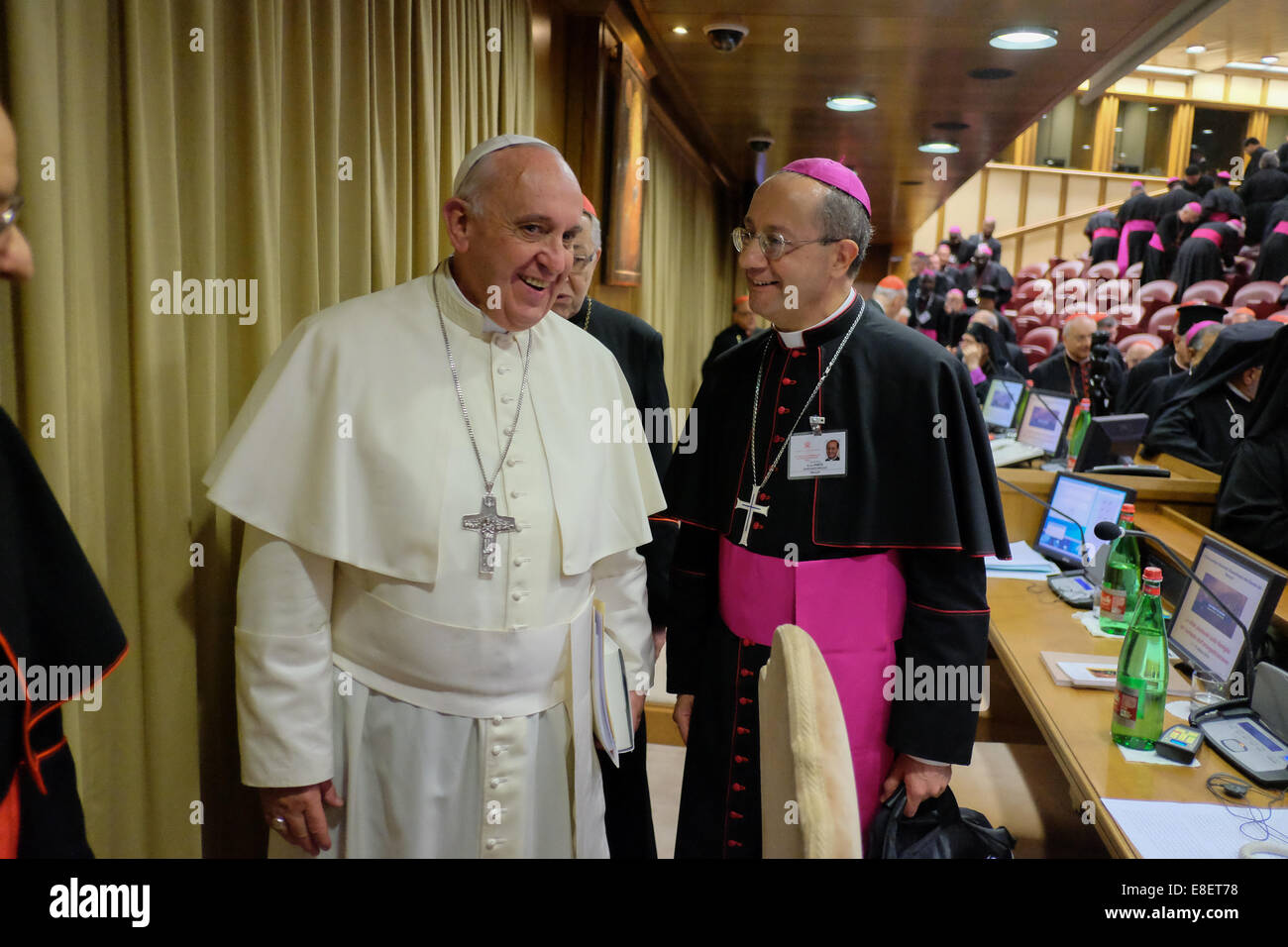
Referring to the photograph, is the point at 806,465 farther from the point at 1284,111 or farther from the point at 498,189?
the point at 1284,111

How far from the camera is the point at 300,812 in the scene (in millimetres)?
1799

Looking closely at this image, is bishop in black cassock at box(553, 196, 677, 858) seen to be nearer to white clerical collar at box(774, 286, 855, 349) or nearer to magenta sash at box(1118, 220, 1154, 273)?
white clerical collar at box(774, 286, 855, 349)

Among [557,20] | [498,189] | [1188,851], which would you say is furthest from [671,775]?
[557,20]

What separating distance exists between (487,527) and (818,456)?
774 millimetres

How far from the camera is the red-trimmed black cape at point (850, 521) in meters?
2.05

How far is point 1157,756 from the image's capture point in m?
2.06

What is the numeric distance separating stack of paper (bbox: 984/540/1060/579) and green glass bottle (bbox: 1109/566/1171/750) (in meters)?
1.33

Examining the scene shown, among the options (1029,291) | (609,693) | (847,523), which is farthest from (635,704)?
(1029,291)

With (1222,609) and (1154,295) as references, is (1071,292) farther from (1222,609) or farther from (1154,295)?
(1222,609)

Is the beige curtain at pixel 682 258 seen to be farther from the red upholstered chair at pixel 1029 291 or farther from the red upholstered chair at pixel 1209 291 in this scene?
the red upholstered chair at pixel 1029 291

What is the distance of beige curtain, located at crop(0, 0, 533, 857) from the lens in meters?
1.53

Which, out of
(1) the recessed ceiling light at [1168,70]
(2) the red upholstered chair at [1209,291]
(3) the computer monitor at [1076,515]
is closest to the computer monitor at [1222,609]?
(3) the computer monitor at [1076,515]

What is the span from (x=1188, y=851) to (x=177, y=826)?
1915 millimetres

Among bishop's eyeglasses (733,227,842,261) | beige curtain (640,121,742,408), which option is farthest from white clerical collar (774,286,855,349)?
beige curtain (640,121,742,408)
